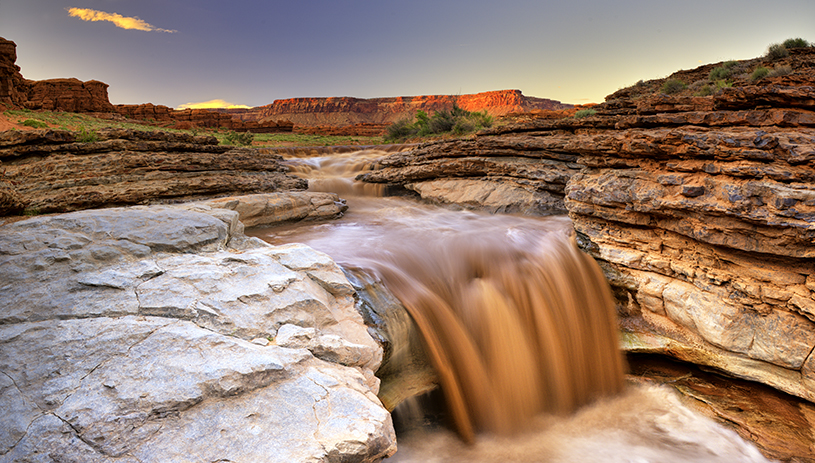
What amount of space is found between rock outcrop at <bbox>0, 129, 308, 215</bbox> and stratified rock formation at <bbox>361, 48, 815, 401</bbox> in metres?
7.60

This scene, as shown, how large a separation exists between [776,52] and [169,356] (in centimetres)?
2939

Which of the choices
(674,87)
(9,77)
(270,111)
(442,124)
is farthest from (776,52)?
(270,111)

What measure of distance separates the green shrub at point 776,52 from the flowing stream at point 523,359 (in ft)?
76.9

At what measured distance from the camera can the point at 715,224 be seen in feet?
14.4

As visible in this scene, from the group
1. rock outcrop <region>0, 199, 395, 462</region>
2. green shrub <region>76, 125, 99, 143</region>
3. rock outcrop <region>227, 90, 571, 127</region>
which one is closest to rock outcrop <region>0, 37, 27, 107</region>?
green shrub <region>76, 125, 99, 143</region>

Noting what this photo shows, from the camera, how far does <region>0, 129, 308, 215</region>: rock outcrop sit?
669 cm

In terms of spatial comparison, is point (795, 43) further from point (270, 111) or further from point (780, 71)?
point (270, 111)

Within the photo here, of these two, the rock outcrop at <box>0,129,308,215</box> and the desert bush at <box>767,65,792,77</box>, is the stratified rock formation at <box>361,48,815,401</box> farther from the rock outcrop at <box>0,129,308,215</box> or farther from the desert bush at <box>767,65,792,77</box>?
the desert bush at <box>767,65,792,77</box>

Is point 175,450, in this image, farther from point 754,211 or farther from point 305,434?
point 754,211

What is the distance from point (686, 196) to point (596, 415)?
2.89m

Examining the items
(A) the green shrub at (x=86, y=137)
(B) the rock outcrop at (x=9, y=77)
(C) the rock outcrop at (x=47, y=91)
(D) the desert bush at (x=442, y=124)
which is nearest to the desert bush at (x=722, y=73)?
(D) the desert bush at (x=442, y=124)

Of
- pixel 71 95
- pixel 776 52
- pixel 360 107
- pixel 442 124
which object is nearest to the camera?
pixel 776 52

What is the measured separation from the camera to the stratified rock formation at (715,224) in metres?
3.96

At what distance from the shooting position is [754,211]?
13.0ft
